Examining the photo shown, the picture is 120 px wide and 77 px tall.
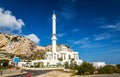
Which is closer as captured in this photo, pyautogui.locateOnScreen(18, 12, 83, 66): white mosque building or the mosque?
pyautogui.locateOnScreen(18, 12, 83, 66): white mosque building

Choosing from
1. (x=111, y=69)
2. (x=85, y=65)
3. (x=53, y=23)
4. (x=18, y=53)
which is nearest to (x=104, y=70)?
(x=111, y=69)

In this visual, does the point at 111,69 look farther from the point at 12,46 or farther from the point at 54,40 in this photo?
the point at 12,46

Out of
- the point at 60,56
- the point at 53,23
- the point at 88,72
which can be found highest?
the point at 53,23

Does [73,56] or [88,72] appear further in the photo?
[73,56]

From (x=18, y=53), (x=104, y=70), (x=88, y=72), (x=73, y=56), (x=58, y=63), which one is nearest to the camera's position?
(x=88, y=72)

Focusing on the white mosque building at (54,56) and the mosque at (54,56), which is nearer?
the white mosque building at (54,56)

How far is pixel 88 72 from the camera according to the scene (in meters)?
44.7

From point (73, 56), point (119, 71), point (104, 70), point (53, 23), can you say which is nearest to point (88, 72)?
point (104, 70)

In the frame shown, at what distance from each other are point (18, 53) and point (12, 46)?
9583 mm

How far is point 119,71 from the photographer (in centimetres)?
A: 4972

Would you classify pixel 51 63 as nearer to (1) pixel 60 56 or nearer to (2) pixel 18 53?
(1) pixel 60 56

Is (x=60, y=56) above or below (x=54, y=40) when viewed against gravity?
below

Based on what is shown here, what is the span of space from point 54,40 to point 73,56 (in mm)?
21218

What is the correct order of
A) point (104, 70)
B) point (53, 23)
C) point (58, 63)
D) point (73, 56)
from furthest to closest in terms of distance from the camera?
1. point (73, 56)
2. point (53, 23)
3. point (58, 63)
4. point (104, 70)
